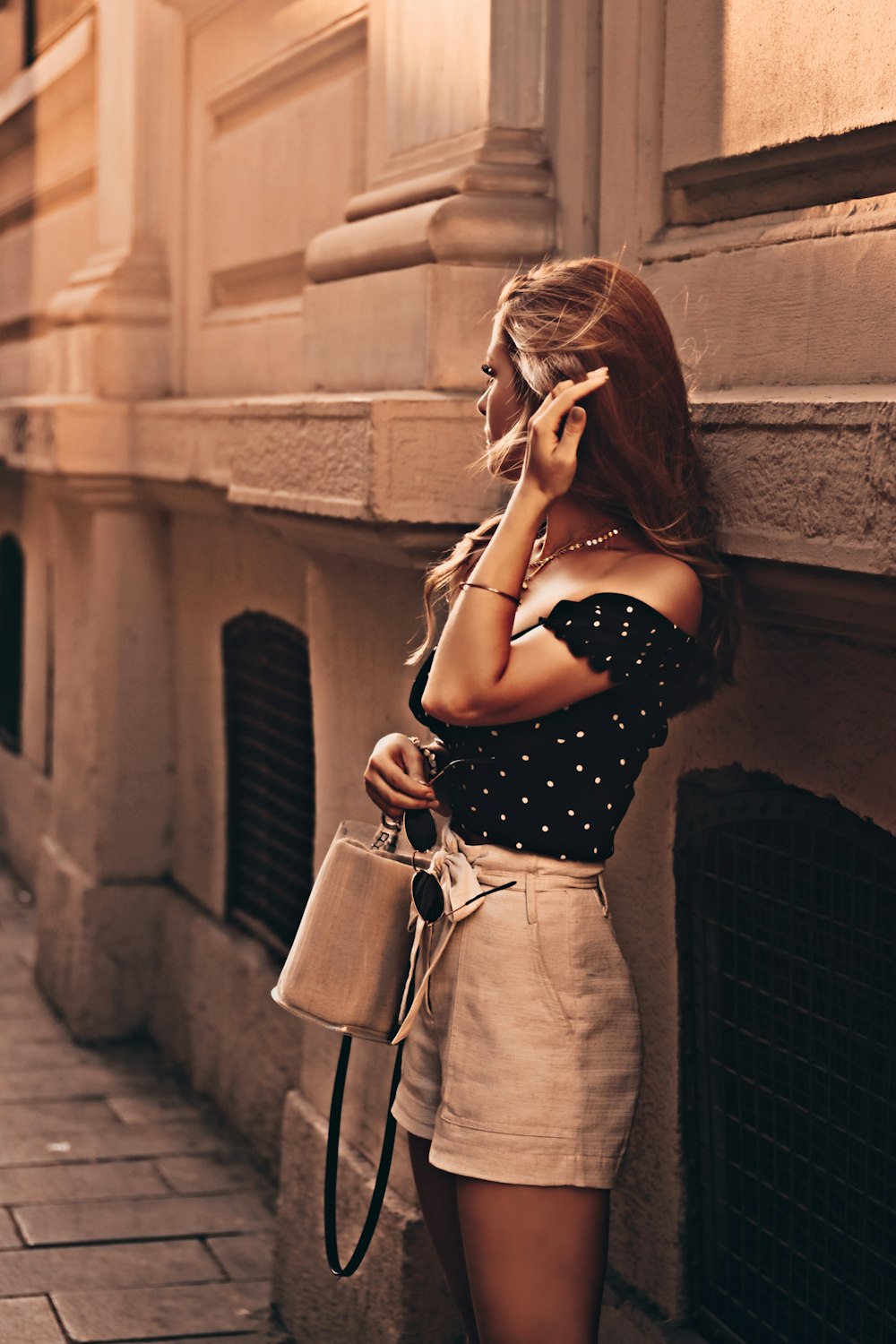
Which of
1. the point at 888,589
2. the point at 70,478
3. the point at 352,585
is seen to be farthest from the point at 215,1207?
the point at 888,589

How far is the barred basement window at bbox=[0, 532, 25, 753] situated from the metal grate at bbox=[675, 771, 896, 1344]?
7075 millimetres

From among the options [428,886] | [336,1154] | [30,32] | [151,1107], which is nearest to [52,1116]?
[151,1107]

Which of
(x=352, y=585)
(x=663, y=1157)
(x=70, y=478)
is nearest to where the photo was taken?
(x=663, y=1157)

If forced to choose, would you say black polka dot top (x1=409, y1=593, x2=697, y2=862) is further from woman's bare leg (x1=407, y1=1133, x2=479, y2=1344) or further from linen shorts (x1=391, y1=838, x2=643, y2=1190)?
woman's bare leg (x1=407, y1=1133, x2=479, y2=1344)

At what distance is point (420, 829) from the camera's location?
2.85m

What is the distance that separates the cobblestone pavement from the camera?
444 centimetres

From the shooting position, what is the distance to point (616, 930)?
3.46 metres

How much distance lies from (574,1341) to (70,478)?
4.62m

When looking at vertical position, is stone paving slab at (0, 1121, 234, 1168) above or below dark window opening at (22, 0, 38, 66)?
below

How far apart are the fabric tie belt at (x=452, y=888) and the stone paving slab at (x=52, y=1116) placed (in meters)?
3.35

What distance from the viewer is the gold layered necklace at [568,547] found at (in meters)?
2.68

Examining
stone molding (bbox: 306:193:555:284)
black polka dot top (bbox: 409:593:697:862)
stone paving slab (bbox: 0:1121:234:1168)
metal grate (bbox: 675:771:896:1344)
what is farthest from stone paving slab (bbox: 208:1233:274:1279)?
stone molding (bbox: 306:193:555:284)

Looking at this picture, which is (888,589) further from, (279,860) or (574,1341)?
(279,860)

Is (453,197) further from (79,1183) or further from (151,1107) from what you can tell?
(151,1107)
